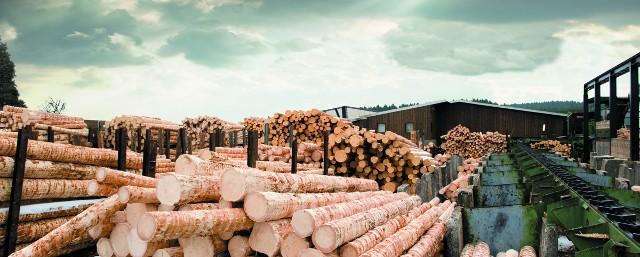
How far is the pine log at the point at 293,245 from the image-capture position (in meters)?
4.16

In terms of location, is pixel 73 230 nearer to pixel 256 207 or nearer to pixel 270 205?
pixel 256 207

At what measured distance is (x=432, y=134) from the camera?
3956 centimetres

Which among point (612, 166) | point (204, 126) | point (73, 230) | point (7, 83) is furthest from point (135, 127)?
point (7, 83)

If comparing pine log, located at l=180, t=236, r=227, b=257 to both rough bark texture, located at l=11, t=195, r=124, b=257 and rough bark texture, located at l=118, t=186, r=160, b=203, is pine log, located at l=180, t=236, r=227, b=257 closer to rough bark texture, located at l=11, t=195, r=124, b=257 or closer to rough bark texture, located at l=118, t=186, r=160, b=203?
rough bark texture, located at l=118, t=186, r=160, b=203

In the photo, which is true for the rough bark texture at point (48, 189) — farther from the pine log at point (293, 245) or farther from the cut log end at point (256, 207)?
the pine log at point (293, 245)

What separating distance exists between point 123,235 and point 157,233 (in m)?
1.23

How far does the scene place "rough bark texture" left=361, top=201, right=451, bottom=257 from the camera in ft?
14.7

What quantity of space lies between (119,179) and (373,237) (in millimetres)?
3051

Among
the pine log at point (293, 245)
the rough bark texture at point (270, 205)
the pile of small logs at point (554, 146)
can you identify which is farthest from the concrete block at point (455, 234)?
the pile of small logs at point (554, 146)

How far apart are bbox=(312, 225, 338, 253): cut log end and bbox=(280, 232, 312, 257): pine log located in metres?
0.16

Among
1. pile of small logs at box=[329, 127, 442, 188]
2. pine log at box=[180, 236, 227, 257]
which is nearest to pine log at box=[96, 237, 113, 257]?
pine log at box=[180, 236, 227, 257]

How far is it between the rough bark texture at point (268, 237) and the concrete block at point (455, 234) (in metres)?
2.19

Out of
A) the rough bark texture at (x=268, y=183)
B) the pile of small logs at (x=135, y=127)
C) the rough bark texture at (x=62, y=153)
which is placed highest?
the pile of small logs at (x=135, y=127)

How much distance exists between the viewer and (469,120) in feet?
127
